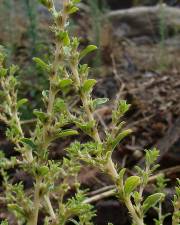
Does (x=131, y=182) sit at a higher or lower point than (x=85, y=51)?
lower

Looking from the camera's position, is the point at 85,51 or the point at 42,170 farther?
the point at 85,51

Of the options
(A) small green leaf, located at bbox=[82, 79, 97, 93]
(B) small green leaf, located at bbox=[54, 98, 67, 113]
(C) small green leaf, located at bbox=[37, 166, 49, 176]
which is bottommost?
(C) small green leaf, located at bbox=[37, 166, 49, 176]

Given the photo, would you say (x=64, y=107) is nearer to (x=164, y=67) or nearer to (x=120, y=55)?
(x=164, y=67)

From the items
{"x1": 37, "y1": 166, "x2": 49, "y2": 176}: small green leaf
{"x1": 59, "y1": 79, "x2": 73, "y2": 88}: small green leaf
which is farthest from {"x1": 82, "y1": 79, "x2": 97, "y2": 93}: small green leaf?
{"x1": 37, "y1": 166, "x2": 49, "y2": 176}: small green leaf

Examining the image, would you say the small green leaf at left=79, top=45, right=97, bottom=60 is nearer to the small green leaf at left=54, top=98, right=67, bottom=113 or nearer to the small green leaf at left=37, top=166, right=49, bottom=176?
the small green leaf at left=54, top=98, right=67, bottom=113

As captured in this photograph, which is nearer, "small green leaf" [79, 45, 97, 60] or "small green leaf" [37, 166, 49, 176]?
"small green leaf" [37, 166, 49, 176]

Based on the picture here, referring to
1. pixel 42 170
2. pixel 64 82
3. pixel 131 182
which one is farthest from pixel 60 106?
pixel 131 182

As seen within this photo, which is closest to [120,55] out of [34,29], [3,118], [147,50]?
[147,50]

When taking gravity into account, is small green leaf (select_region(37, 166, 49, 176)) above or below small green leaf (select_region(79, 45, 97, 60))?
below

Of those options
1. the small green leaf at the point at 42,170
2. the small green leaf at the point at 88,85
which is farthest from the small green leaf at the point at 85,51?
the small green leaf at the point at 42,170

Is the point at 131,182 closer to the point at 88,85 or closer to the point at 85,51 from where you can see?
the point at 88,85

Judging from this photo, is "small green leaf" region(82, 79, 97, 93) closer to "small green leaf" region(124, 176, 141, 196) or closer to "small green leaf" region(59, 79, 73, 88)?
"small green leaf" region(59, 79, 73, 88)
